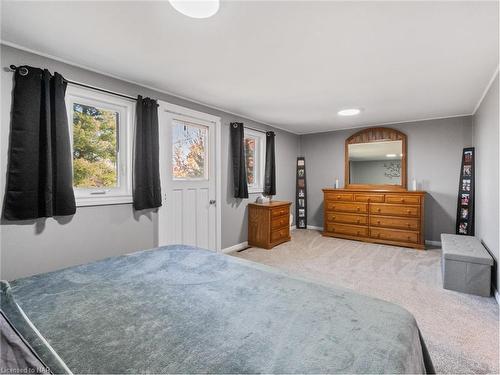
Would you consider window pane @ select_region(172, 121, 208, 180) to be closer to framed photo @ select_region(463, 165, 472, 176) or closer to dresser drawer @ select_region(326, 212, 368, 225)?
dresser drawer @ select_region(326, 212, 368, 225)

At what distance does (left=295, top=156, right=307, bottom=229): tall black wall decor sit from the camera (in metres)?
6.03

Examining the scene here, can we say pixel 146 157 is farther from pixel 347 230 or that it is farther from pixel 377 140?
pixel 377 140

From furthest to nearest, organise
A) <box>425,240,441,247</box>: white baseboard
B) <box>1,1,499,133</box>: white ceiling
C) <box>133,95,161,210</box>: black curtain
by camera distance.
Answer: <box>425,240,441,247</box>: white baseboard → <box>133,95,161,210</box>: black curtain → <box>1,1,499,133</box>: white ceiling

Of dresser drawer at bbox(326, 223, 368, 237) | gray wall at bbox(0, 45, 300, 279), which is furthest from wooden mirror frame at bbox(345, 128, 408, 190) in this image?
gray wall at bbox(0, 45, 300, 279)

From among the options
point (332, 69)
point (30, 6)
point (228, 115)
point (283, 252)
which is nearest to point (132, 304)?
point (30, 6)

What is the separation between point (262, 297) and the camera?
1.30 metres

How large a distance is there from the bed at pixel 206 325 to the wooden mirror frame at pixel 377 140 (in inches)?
168

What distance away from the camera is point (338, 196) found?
518 cm

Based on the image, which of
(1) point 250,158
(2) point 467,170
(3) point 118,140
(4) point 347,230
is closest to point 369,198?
(4) point 347,230

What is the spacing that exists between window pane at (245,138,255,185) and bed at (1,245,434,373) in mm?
3437

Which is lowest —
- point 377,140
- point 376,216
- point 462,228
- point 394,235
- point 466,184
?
point 394,235

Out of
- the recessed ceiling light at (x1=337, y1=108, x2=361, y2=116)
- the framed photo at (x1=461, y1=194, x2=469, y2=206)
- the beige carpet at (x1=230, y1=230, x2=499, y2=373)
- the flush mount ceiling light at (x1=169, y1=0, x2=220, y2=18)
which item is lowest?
the beige carpet at (x1=230, y1=230, x2=499, y2=373)

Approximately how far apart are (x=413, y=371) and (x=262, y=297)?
646 millimetres

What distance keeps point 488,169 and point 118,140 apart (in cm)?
428
